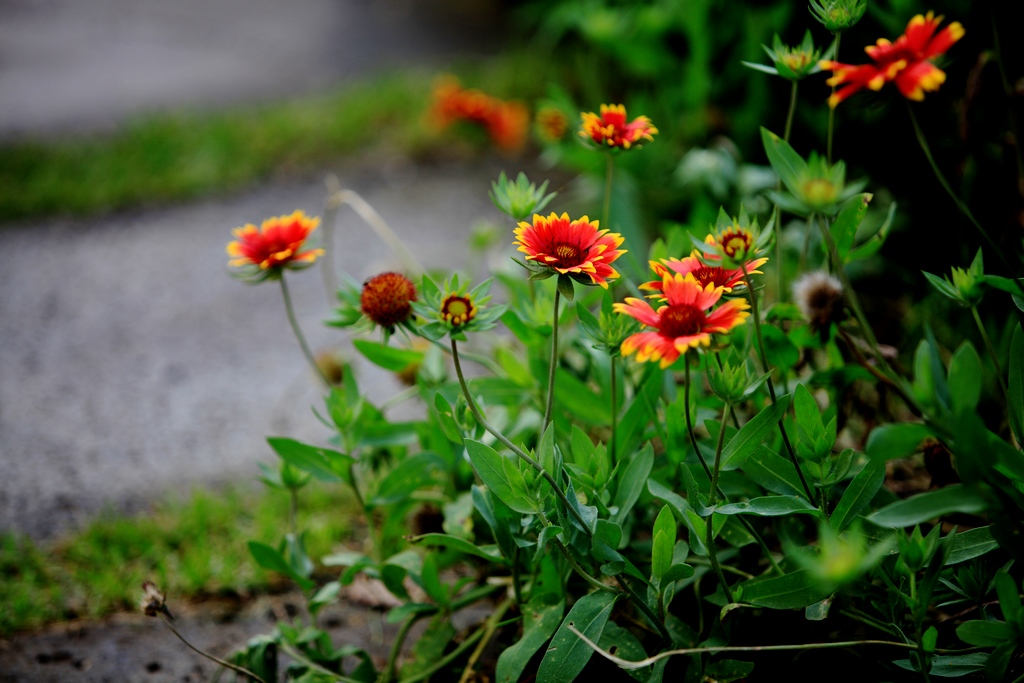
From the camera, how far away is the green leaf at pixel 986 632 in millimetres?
733

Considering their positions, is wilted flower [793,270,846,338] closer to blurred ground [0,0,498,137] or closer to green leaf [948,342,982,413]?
green leaf [948,342,982,413]

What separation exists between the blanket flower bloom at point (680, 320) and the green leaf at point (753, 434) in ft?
0.40

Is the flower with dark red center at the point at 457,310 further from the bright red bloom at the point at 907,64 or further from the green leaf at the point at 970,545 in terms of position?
the green leaf at the point at 970,545

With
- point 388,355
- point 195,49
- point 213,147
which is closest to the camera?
point 388,355

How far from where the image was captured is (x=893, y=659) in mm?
881

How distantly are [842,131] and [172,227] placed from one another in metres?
1.68

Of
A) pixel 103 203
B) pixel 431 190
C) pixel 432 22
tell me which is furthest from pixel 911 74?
pixel 432 22

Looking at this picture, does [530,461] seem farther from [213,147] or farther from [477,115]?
[213,147]

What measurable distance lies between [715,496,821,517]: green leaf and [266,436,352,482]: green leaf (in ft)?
1.63

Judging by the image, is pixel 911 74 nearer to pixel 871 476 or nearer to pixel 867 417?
pixel 871 476

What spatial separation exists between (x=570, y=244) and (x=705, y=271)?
0.14 m

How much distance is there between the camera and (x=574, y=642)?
2.79 feet

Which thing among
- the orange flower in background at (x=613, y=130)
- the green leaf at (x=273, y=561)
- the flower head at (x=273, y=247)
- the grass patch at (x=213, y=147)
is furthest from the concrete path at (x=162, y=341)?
the orange flower in background at (x=613, y=130)

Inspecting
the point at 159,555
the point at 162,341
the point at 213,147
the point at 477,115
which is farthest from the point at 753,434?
the point at 213,147
